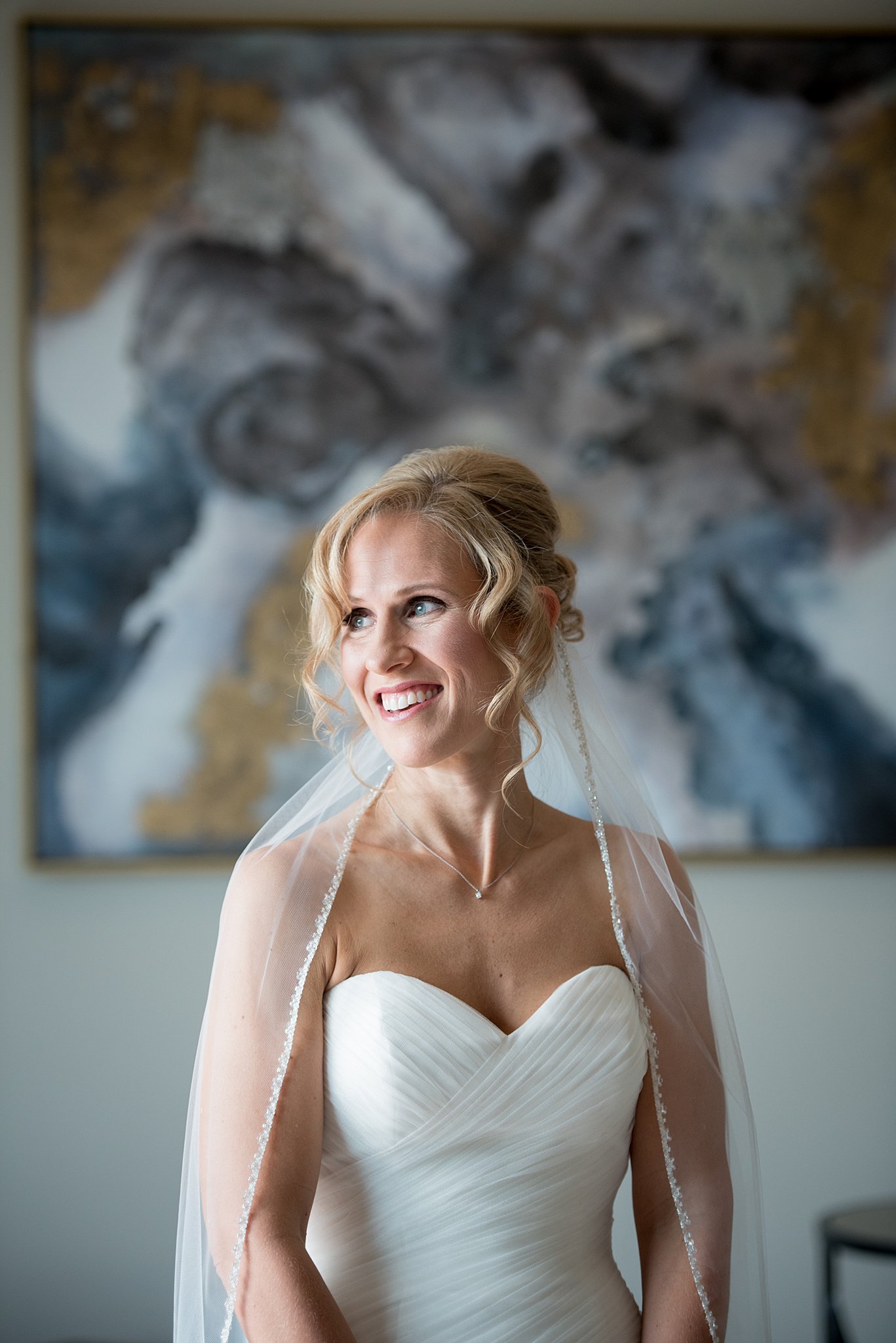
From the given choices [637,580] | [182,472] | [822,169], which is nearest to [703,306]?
[822,169]

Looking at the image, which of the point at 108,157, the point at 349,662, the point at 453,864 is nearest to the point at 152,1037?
the point at 453,864

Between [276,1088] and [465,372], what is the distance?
6.94 ft

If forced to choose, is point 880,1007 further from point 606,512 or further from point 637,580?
point 606,512

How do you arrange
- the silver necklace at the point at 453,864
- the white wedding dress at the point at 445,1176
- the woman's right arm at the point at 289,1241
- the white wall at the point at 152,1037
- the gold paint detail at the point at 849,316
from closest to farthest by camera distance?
the woman's right arm at the point at 289,1241 < the white wedding dress at the point at 445,1176 < the silver necklace at the point at 453,864 < the white wall at the point at 152,1037 < the gold paint detail at the point at 849,316

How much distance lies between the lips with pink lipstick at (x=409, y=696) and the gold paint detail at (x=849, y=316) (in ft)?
6.35

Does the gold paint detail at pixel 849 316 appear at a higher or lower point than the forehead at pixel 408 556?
higher

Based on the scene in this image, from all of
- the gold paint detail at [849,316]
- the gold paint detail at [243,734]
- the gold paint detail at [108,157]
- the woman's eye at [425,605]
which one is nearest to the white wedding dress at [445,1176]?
the woman's eye at [425,605]

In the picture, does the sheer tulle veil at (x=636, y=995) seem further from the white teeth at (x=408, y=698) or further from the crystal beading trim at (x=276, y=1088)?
the white teeth at (x=408, y=698)

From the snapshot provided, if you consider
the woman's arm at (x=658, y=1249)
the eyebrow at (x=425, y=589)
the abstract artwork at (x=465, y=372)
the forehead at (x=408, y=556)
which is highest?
the abstract artwork at (x=465, y=372)

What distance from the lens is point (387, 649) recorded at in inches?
64.3

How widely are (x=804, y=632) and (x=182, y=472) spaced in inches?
65.9

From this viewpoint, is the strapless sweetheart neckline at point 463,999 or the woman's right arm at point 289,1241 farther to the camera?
the strapless sweetheart neckline at point 463,999

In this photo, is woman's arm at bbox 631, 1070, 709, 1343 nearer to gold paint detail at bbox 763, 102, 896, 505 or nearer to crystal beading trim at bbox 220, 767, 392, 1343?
crystal beading trim at bbox 220, 767, 392, 1343

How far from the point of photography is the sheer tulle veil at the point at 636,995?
153cm
